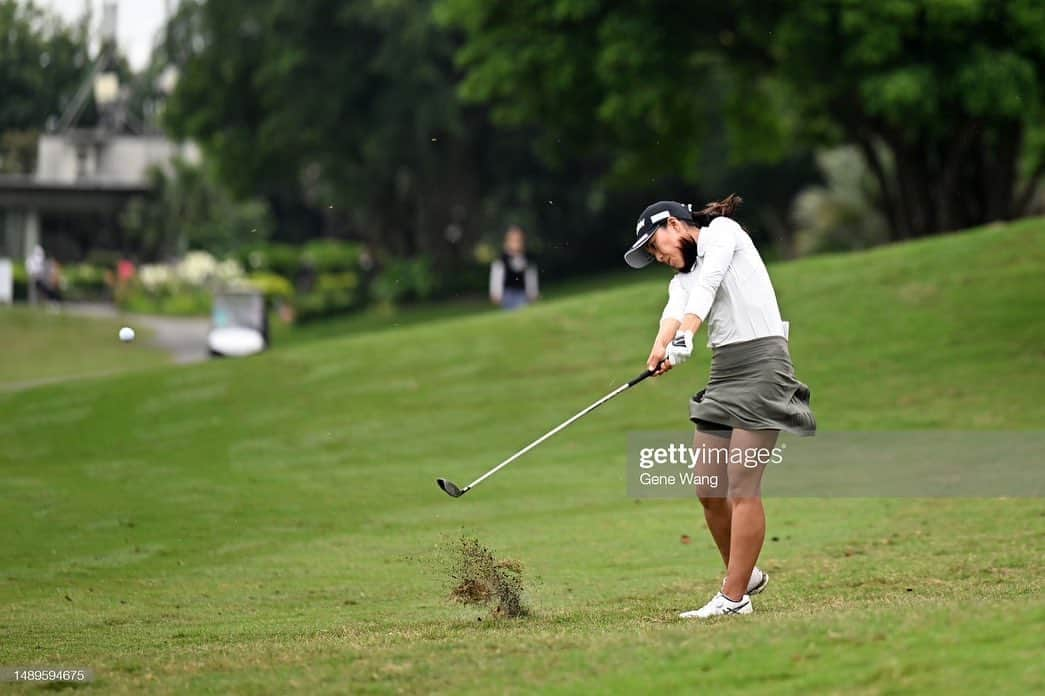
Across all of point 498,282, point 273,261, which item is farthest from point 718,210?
point 273,261

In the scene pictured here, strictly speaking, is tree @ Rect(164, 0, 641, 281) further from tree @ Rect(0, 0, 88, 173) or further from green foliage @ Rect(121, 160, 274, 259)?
tree @ Rect(0, 0, 88, 173)

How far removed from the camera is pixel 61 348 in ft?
153

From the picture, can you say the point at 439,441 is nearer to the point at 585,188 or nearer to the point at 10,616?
the point at 10,616

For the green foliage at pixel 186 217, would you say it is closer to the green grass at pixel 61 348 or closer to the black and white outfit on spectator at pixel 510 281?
the green grass at pixel 61 348

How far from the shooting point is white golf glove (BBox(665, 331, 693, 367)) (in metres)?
9.52

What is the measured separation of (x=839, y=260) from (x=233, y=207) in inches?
2016

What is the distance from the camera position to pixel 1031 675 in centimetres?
708

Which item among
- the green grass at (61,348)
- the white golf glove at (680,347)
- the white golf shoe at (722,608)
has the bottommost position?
the green grass at (61,348)

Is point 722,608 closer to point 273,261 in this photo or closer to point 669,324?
Result: point 669,324

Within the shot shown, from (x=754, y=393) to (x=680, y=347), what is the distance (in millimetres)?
481

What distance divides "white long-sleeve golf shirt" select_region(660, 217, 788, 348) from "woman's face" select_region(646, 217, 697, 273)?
6.0 inches

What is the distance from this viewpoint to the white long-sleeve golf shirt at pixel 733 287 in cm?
961

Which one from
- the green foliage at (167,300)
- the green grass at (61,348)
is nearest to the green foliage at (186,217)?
the green foliage at (167,300)

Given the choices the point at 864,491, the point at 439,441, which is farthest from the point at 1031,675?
the point at 439,441
